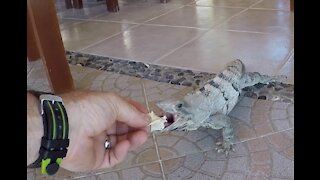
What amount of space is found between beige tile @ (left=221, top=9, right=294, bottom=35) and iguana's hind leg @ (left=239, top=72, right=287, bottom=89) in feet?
1.84

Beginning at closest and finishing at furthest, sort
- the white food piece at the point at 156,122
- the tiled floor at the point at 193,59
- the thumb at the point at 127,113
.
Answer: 1. the thumb at the point at 127,113
2. the white food piece at the point at 156,122
3. the tiled floor at the point at 193,59

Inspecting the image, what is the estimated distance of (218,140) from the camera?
3.73 ft

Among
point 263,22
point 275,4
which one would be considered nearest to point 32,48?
point 263,22

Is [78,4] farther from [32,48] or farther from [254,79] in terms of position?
[254,79]

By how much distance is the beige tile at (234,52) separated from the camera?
160cm

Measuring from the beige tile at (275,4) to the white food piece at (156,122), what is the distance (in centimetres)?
158

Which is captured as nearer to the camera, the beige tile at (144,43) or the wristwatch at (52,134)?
the wristwatch at (52,134)

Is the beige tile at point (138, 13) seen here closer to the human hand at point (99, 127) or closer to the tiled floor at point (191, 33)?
the tiled floor at point (191, 33)

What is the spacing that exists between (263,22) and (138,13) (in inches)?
34.7

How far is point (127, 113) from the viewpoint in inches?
30.6

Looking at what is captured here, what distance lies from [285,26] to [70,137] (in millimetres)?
1580

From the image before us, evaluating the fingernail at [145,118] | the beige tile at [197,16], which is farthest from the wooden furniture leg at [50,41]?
the beige tile at [197,16]

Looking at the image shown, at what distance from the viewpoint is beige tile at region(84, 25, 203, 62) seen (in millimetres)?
1866
